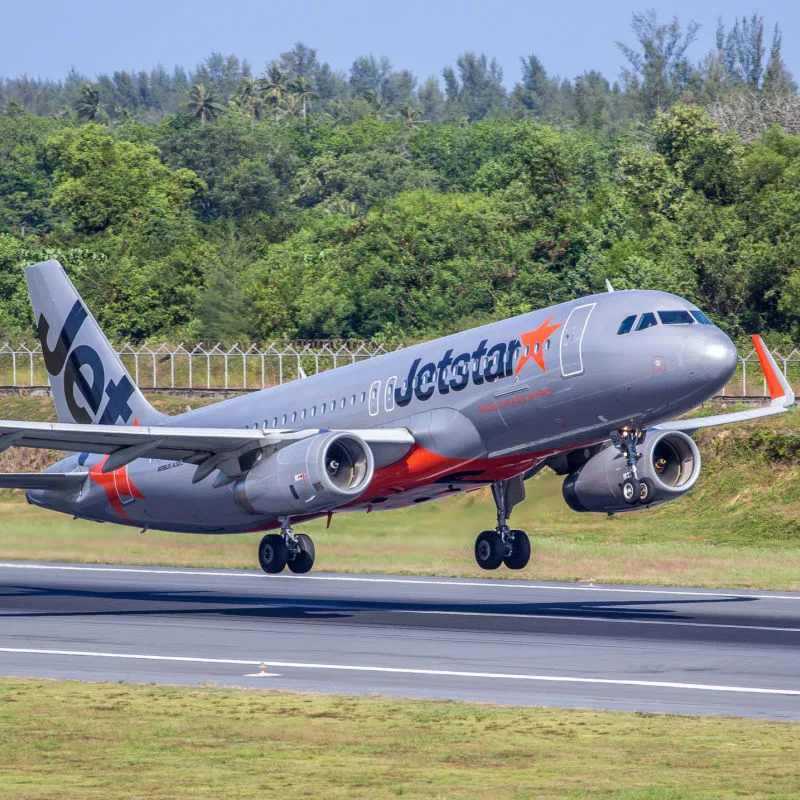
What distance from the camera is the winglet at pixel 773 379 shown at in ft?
131

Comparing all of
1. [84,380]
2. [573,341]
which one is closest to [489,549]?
[573,341]

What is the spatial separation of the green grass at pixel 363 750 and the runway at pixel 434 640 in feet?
5.88

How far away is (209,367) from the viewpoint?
85.9 metres

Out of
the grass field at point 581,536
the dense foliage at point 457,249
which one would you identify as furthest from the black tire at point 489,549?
the dense foliage at point 457,249

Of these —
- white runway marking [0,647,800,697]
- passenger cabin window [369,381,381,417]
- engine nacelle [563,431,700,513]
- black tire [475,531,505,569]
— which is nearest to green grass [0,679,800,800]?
white runway marking [0,647,800,697]

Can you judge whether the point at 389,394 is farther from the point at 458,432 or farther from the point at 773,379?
the point at 773,379

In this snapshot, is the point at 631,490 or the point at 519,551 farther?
the point at 519,551

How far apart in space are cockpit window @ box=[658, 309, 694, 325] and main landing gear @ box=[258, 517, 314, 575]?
13.3 metres

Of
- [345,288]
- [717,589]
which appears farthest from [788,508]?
[345,288]

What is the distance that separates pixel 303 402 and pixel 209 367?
4368 centimetres

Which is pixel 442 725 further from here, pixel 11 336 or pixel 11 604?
pixel 11 336

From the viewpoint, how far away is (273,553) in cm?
4312

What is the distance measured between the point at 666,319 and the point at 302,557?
13.8 meters

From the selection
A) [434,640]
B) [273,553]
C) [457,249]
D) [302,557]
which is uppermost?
[457,249]
